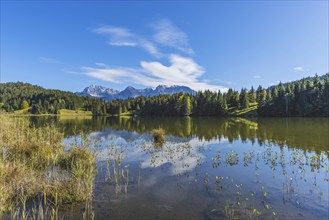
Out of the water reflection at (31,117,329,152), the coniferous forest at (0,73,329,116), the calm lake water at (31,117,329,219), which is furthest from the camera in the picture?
the coniferous forest at (0,73,329,116)

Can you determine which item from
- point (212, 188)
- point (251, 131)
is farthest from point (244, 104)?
point (212, 188)

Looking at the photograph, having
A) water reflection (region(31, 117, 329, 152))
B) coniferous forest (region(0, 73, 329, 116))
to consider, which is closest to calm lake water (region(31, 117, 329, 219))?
water reflection (region(31, 117, 329, 152))

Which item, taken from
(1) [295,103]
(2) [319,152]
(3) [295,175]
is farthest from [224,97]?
(3) [295,175]

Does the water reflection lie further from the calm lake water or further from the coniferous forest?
the coniferous forest

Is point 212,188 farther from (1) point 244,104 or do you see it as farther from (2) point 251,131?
(1) point 244,104

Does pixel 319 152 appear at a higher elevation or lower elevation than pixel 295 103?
lower

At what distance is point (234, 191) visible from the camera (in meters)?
12.8

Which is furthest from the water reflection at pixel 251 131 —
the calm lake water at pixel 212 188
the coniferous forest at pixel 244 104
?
the coniferous forest at pixel 244 104

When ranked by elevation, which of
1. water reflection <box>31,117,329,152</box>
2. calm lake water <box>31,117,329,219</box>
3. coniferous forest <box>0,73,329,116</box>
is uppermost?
coniferous forest <box>0,73,329,116</box>

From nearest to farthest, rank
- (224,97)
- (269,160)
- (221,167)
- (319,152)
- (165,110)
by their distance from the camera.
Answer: (221,167) → (269,160) → (319,152) → (224,97) → (165,110)

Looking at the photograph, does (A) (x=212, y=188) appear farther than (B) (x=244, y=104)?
No

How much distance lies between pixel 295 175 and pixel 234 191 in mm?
6619

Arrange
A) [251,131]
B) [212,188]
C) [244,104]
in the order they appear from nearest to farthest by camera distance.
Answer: [212,188]
[251,131]
[244,104]

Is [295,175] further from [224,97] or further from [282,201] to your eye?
[224,97]
